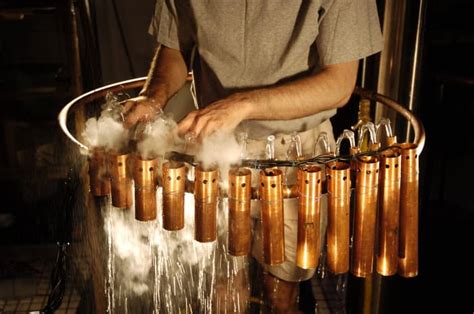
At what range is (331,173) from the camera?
6.02ft

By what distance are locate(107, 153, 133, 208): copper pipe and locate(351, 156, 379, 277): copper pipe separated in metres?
0.89

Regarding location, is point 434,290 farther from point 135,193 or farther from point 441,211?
point 135,193

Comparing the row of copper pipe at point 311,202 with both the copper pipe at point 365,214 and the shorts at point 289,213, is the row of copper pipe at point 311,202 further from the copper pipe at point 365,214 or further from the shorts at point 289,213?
the shorts at point 289,213

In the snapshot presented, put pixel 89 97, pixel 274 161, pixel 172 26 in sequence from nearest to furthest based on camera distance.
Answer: pixel 274 161
pixel 89 97
pixel 172 26

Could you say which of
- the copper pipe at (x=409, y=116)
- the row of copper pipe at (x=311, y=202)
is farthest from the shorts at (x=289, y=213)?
the row of copper pipe at (x=311, y=202)

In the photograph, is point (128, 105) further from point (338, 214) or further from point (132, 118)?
point (338, 214)

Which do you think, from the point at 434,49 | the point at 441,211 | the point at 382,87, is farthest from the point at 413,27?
the point at 434,49

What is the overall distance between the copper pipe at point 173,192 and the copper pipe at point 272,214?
0.99ft

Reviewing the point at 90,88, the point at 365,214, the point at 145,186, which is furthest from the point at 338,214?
the point at 90,88

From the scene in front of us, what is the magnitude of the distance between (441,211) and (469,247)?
0.75 metres

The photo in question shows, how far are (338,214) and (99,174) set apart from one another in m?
1.00

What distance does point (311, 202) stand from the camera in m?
1.87

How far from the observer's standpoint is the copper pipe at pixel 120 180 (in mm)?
1929

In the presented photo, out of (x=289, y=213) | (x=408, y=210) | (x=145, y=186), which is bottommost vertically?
(x=289, y=213)
